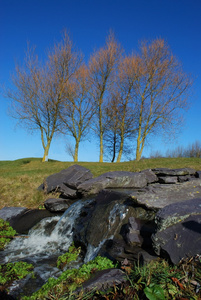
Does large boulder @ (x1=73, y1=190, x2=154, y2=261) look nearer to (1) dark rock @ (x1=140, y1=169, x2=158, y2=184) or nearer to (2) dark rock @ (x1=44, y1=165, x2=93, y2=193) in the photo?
(1) dark rock @ (x1=140, y1=169, x2=158, y2=184)

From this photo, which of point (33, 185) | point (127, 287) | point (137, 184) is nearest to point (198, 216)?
point (127, 287)

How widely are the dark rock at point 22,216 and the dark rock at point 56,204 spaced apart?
0.21 m

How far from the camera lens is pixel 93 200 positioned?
755 cm

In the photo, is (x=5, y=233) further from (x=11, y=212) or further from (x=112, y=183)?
(x=112, y=183)

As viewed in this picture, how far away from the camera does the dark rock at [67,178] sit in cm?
987

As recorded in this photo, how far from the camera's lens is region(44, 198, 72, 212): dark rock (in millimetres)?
8914

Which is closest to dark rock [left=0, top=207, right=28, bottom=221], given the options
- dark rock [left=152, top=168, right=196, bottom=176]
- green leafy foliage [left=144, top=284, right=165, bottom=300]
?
dark rock [left=152, top=168, right=196, bottom=176]

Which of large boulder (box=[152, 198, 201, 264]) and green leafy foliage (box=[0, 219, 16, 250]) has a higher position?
large boulder (box=[152, 198, 201, 264])

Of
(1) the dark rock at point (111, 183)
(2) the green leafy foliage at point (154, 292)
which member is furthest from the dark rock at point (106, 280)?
(1) the dark rock at point (111, 183)

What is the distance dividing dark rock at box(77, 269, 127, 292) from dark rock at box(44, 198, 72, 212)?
540 centimetres

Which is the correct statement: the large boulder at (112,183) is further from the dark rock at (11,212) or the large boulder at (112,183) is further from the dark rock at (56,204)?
the dark rock at (11,212)

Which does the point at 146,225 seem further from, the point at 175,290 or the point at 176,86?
the point at 176,86

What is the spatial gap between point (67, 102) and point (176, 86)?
40.4 feet

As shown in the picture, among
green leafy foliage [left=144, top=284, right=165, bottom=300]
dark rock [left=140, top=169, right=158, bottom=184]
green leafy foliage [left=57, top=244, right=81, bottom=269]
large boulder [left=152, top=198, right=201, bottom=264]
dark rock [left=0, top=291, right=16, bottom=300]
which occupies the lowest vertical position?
dark rock [left=0, top=291, right=16, bottom=300]
